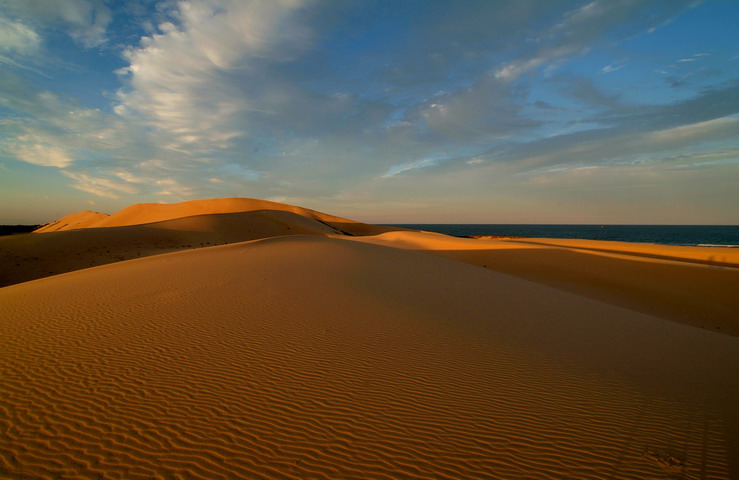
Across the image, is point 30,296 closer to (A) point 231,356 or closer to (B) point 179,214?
(A) point 231,356

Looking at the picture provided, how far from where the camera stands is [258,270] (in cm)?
1367

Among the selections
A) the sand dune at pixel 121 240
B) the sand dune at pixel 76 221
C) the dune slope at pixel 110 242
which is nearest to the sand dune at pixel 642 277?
the dune slope at pixel 110 242

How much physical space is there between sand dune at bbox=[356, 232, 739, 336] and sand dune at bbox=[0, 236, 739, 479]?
14.5ft

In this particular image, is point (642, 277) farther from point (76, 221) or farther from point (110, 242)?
point (76, 221)

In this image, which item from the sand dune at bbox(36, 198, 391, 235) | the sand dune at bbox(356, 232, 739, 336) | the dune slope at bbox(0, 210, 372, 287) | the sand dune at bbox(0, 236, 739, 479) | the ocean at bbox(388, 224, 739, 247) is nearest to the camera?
the sand dune at bbox(0, 236, 739, 479)

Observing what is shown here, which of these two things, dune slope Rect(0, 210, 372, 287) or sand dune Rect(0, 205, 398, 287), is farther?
sand dune Rect(0, 205, 398, 287)

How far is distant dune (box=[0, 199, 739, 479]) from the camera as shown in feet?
12.3

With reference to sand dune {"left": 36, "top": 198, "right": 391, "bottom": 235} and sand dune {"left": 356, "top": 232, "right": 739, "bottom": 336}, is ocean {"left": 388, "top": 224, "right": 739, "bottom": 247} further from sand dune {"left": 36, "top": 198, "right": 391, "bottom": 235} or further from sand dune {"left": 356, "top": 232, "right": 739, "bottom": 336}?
sand dune {"left": 356, "top": 232, "right": 739, "bottom": 336}

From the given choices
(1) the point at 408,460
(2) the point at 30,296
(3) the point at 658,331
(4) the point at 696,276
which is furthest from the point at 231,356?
(4) the point at 696,276

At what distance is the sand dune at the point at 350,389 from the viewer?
3.72 meters

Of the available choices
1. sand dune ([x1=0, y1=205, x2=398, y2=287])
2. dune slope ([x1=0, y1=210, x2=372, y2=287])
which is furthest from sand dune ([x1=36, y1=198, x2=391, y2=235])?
dune slope ([x1=0, y1=210, x2=372, y2=287])

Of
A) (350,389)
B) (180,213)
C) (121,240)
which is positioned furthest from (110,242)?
(350,389)

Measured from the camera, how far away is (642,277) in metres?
17.4

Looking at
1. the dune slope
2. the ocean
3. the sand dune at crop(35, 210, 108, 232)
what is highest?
the sand dune at crop(35, 210, 108, 232)
